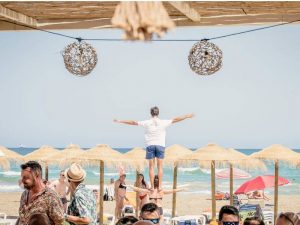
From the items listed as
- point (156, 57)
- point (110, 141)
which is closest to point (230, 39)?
point (156, 57)

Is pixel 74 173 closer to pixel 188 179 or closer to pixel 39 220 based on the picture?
pixel 39 220

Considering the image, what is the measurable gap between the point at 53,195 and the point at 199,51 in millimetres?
4554

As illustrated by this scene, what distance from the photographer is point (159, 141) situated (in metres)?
10.4

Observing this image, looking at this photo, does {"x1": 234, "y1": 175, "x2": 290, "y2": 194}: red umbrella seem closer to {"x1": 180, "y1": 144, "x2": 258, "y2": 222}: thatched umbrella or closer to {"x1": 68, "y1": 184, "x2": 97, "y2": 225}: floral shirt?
{"x1": 180, "y1": 144, "x2": 258, "y2": 222}: thatched umbrella

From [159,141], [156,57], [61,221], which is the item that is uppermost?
[156,57]

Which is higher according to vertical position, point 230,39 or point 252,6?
point 230,39

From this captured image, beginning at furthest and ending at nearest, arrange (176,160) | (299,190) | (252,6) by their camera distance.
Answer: (299,190) → (176,160) → (252,6)

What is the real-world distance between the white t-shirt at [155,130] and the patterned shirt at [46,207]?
419cm

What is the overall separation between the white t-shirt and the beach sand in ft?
72.5

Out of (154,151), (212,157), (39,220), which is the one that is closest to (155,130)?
(154,151)

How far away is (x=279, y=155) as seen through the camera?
16.3 m

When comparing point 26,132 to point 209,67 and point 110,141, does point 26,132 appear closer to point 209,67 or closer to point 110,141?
point 110,141

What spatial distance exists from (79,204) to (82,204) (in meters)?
0.02

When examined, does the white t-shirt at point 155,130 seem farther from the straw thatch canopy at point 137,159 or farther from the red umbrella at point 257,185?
the red umbrella at point 257,185
